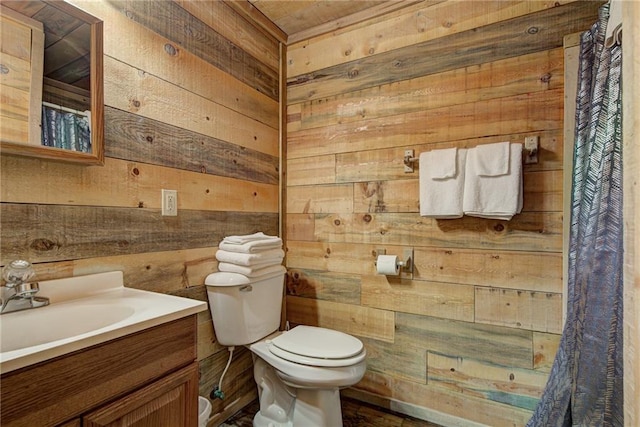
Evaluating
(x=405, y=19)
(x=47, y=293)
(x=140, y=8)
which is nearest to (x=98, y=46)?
(x=140, y=8)

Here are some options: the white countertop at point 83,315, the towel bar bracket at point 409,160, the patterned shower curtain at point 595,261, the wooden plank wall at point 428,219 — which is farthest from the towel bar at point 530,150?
the white countertop at point 83,315

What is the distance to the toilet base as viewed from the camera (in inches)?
59.7

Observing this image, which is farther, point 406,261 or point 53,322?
point 406,261

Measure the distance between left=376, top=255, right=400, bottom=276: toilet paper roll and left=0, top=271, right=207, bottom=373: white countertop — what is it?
1034 millimetres

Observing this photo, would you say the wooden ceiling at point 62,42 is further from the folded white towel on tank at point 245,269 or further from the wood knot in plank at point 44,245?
the folded white towel on tank at point 245,269

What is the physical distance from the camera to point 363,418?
181 cm

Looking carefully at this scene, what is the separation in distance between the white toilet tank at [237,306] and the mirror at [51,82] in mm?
751

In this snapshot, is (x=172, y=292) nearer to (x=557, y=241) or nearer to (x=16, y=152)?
(x=16, y=152)

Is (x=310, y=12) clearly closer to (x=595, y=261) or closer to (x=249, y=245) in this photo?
(x=249, y=245)

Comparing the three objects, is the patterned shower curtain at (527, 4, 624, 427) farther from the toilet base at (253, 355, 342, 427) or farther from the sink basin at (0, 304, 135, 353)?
the sink basin at (0, 304, 135, 353)

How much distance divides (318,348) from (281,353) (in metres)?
0.17

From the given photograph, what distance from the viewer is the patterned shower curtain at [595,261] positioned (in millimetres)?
994

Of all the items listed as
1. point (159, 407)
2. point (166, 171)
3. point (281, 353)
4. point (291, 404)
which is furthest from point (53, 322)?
point (291, 404)

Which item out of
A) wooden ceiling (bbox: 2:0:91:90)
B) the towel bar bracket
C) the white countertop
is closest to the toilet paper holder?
the towel bar bracket
